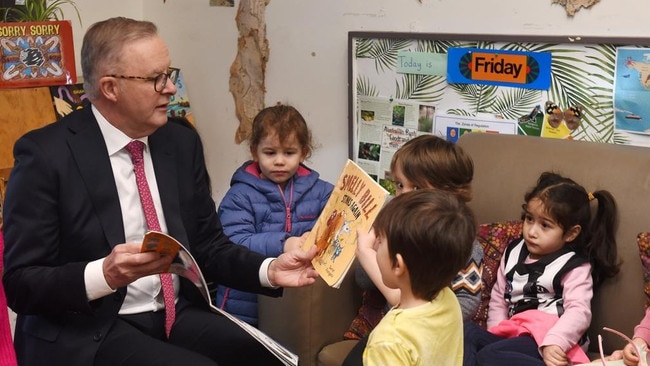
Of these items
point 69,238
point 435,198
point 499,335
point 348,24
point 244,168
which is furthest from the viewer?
point 348,24

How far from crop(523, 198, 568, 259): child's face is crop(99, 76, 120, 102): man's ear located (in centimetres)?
110

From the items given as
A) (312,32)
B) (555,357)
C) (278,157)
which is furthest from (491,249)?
(312,32)

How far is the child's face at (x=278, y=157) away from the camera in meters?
2.71

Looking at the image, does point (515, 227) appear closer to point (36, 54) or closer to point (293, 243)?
point (293, 243)

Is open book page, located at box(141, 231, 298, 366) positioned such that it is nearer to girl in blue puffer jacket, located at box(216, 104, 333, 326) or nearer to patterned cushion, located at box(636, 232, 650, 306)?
girl in blue puffer jacket, located at box(216, 104, 333, 326)

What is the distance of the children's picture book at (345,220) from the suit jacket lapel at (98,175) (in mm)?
485

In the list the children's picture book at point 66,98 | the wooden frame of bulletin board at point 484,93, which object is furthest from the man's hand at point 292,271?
the children's picture book at point 66,98

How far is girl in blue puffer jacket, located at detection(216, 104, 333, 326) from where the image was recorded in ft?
8.91

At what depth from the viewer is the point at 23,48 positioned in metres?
3.50

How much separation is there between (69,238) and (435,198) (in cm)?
89

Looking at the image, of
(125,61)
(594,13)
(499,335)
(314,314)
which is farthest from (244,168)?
(594,13)

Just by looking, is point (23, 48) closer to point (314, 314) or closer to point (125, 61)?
point (125, 61)

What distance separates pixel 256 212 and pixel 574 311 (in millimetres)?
1047

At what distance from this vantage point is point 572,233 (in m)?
2.26
